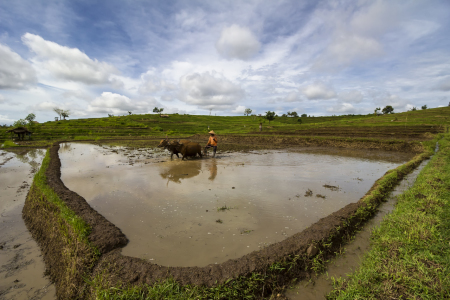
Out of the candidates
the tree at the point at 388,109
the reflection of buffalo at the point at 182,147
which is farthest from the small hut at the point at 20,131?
the tree at the point at 388,109

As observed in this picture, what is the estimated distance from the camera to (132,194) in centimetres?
698

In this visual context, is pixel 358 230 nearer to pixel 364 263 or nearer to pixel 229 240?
pixel 364 263

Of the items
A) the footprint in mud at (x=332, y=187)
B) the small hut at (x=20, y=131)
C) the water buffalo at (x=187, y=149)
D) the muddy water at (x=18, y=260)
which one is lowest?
the muddy water at (x=18, y=260)

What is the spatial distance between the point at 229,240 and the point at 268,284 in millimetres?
1294

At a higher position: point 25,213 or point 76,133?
point 76,133

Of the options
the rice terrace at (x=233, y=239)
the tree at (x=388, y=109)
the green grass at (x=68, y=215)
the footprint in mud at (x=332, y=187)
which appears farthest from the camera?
the tree at (x=388, y=109)

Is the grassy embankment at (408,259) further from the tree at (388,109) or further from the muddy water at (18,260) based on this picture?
the tree at (388,109)

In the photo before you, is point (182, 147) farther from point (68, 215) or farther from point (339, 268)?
point (339, 268)

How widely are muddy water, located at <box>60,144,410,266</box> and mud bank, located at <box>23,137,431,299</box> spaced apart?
1.44ft

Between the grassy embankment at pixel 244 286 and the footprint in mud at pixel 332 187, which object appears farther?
the footprint in mud at pixel 332 187

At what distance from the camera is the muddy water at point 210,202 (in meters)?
4.07

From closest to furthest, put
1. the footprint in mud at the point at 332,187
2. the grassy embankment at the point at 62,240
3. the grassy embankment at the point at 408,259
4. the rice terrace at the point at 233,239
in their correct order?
the grassy embankment at the point at 408,259, the rice terrace at the point at 233,239, the grassy embankment at the point at 62,240, the footprint in mud at the point at 332,187

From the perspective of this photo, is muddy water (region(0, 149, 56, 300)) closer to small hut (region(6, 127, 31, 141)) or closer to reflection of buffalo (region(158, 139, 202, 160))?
reflection of buffalo (region(158, 139, 202, 160))

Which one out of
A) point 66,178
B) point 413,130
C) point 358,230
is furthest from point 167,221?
point 413,130
